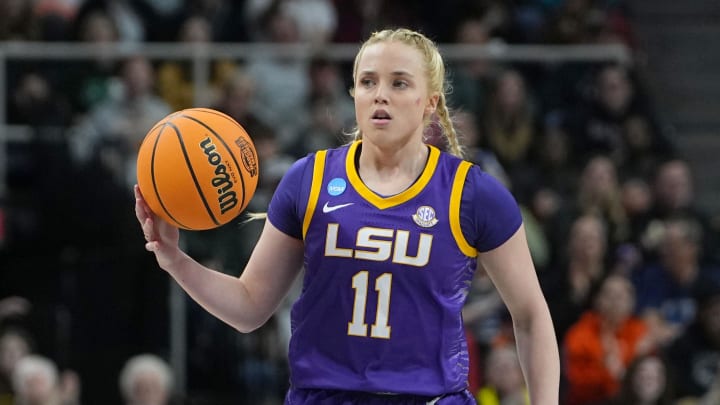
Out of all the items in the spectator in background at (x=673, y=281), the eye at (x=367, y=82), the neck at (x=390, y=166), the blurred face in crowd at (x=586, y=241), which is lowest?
the spectator in background at (x=673, y=281)

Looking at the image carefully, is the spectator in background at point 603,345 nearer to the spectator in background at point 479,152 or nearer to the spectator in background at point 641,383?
the spectator in background at point 641,383

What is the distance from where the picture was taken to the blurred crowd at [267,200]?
8.89 m

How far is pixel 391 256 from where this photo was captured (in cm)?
419

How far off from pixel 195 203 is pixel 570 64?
7.70 meters

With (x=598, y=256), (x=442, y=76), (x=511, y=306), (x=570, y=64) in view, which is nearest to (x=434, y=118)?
(x=442, y=76)

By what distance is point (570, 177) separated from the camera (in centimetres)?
1090

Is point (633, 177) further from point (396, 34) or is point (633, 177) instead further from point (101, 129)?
point (396, 34)

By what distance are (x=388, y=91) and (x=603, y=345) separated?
214 inches

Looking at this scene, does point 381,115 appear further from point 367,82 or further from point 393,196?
point 393,196

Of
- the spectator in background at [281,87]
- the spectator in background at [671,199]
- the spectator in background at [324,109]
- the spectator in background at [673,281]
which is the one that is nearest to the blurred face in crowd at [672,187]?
the spectator in background at [671,199]

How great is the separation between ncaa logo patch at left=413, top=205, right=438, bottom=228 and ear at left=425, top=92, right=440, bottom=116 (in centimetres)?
36

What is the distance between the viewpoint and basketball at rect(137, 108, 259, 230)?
4.21 metres

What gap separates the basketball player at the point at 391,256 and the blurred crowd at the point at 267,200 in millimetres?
4137

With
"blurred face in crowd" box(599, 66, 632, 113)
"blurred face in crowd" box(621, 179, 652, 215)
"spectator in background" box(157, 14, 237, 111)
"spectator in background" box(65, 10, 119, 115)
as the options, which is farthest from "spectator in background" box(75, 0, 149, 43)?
"blurred face in crowd" box(621, 179, 652, 215)
